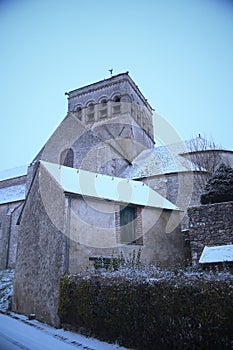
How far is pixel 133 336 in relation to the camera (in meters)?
5.21

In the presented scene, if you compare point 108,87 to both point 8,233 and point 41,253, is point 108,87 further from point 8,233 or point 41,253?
point 41,253

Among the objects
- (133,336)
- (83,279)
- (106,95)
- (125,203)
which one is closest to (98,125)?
(106,95)

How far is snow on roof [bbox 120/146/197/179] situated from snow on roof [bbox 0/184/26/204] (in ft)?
25.8

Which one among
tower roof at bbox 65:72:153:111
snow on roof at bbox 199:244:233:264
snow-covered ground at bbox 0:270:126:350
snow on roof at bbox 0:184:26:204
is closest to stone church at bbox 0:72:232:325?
snow-covered ground at bbox 0:270:126:350

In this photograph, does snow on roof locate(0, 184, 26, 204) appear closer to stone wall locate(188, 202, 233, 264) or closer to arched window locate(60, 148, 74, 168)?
arched window locate(60, 148, 74, 168)

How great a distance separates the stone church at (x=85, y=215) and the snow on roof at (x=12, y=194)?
2855mm

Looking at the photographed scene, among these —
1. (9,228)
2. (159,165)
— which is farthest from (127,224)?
(9,228)

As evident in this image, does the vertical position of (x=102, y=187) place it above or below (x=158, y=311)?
above

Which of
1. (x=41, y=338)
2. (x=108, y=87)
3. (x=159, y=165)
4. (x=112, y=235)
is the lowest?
(x=41, y=338)

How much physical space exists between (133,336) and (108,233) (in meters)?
4.41

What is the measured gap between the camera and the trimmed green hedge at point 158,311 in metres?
4.17

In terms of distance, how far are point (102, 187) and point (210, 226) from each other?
4.13 meters

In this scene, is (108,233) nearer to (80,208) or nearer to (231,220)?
(80,208)

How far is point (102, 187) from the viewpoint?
1082 cm
